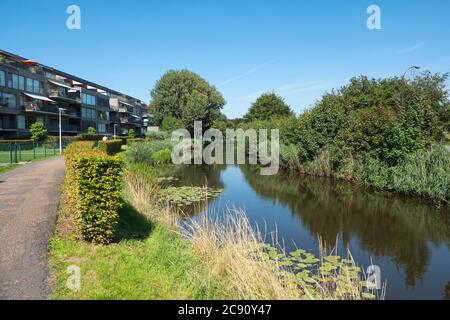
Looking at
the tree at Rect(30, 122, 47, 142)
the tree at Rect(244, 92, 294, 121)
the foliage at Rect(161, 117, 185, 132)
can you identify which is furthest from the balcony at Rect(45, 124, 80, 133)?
the tree at Rect(244, 92, 294, 121)

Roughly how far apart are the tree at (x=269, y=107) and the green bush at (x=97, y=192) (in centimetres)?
5578

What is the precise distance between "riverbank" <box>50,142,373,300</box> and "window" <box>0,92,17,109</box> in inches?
1482

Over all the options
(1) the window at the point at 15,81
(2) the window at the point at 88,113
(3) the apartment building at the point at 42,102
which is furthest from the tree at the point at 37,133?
(2) the window at the point at 88,113

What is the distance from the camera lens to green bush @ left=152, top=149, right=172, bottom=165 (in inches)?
1072

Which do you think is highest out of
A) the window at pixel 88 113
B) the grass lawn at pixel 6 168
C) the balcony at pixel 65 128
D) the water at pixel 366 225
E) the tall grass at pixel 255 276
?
the window at pixel 88 113

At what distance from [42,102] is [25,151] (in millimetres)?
20028

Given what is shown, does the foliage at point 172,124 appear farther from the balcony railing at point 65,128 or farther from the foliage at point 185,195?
the foliage at point 185,195

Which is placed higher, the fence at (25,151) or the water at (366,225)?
the fence at (25,151)

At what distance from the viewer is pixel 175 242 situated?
764 centimetres

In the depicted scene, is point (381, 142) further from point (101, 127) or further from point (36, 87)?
point (101, 127)

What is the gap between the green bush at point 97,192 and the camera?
6.47 m
